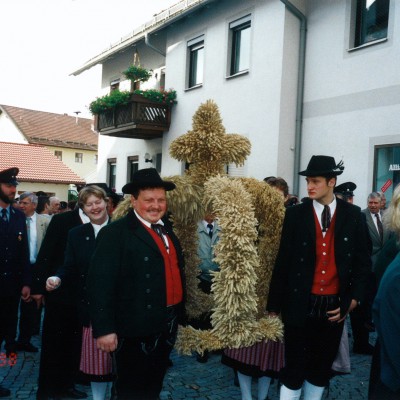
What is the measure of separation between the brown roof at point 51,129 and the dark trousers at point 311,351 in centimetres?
4114

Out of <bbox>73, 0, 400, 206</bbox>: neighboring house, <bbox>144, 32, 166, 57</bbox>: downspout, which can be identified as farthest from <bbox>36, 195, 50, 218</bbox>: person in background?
<bbox>144, 32, 166, 57</bbox>: downspout

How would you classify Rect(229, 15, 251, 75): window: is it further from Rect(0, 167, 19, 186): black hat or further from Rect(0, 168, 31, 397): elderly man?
Rect(0, 168, 31, 397): elderly man

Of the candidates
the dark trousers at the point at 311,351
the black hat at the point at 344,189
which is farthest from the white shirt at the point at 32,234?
the dark trousers at the point at 311,351

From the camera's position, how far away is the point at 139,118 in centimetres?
1471

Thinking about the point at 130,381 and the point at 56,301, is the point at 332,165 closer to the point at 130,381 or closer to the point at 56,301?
the point at 130,381

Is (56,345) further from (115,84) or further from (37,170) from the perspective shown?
(37,170)

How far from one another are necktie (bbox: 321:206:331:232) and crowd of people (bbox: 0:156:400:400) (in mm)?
15

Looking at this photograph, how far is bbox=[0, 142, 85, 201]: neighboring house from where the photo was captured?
31375 millimetres

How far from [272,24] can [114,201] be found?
8102mm

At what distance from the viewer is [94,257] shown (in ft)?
9.89

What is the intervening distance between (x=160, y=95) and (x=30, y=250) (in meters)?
9.32

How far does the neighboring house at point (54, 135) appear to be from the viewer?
1687 inches

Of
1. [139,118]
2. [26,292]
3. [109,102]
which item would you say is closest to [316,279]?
[26,292]

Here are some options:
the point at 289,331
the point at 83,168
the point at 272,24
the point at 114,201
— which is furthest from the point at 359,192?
the point at 83,168
